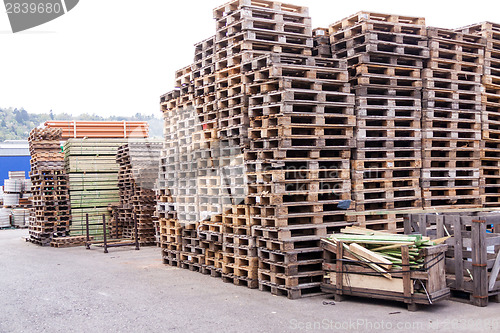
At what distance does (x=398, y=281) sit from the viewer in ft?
22.0

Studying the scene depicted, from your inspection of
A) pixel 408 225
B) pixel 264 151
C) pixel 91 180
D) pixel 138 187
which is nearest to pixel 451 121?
pixel 408 225

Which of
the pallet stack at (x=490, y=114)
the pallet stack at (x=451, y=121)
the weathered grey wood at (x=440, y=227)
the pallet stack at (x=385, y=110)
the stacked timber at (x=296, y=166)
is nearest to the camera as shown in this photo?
the weathered grey wood at (x=440, y=227)

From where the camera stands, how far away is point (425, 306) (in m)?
6.81

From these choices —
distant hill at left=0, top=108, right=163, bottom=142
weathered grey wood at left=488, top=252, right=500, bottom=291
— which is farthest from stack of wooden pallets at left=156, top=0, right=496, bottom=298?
distant hill at left=0, top=108, right=163, bottom=142

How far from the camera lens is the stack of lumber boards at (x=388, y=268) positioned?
659 centimetres

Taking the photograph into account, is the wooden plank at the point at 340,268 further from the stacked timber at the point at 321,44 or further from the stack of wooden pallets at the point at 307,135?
the stacked timber at the point at 321,44

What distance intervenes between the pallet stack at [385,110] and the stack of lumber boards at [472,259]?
142 cm

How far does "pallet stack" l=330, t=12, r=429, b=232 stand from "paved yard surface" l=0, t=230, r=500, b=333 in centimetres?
224

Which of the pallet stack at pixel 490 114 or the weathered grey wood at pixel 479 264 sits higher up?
the pallet stack at pixel 490 114

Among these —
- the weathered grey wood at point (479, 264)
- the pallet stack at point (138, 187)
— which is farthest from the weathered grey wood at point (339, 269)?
the pallet stack at point (138, 187)

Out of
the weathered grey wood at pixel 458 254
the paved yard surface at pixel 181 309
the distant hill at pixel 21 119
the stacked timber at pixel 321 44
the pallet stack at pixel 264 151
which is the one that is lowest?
the paved yard surface at pixel 181 309

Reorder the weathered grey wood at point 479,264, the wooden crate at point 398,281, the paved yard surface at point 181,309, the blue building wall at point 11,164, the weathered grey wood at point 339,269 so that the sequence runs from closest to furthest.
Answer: the paved yard surface at point 181,309 → the wooden crate at point 398,281 → the weathered grey wood at point 479,264 → the weathered grey wood at point 339,269 → the blue building wall at point 11,164

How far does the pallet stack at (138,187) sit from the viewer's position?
15.6 meters

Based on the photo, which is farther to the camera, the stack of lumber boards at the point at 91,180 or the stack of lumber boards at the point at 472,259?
the stack of lumber boards at the point at 91,180
